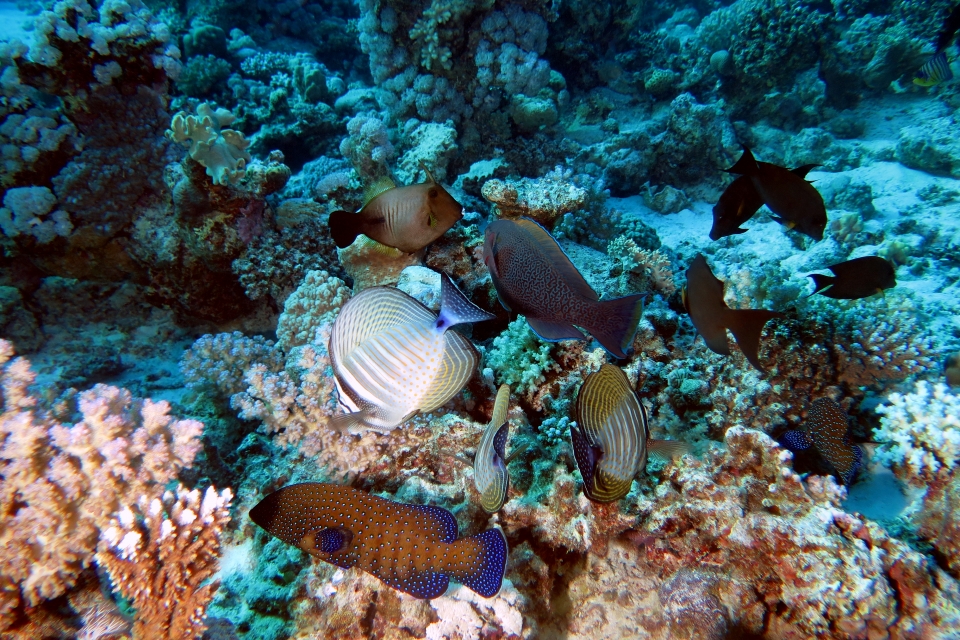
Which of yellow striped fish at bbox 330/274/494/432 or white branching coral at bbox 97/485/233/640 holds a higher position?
yellow striped fish at bbox 330/274/494/432

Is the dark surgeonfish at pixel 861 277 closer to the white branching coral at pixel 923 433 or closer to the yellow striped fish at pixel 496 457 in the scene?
the white branching coral at pixel 923 433

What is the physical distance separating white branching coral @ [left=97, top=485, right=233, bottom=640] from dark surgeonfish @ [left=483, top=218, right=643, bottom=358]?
5.24 feet

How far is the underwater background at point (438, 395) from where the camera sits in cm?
177

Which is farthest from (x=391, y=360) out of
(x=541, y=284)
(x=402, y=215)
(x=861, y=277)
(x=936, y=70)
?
(x=936, y=70)

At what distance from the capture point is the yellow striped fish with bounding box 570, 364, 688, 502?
5.63 feet

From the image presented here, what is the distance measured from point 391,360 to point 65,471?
1.59m

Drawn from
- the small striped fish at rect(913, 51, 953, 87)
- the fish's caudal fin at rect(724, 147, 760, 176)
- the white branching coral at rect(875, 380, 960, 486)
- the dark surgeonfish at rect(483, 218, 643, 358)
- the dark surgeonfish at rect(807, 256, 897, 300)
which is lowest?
the white branching coral at rect(875, 380, 960, 486)

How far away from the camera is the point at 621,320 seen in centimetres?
195

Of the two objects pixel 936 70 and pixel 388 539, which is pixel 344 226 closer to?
pixel 388 539

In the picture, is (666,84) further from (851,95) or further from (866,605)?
(866,605)

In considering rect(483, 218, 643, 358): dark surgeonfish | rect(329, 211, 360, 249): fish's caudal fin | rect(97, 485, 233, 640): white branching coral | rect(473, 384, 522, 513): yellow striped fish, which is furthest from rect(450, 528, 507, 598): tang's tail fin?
rect(329, 211, 360, 249): fish's caudal fin

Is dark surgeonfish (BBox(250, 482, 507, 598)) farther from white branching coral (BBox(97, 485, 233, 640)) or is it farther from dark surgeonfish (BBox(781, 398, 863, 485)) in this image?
dark surgeonfish (BBox(781, 398, 863, 485))

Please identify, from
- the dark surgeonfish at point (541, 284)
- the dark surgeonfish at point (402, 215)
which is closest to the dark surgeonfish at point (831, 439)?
the dark surgeonfish at point (541, 284)

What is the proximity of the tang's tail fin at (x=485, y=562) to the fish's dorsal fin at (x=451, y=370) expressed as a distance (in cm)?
70
